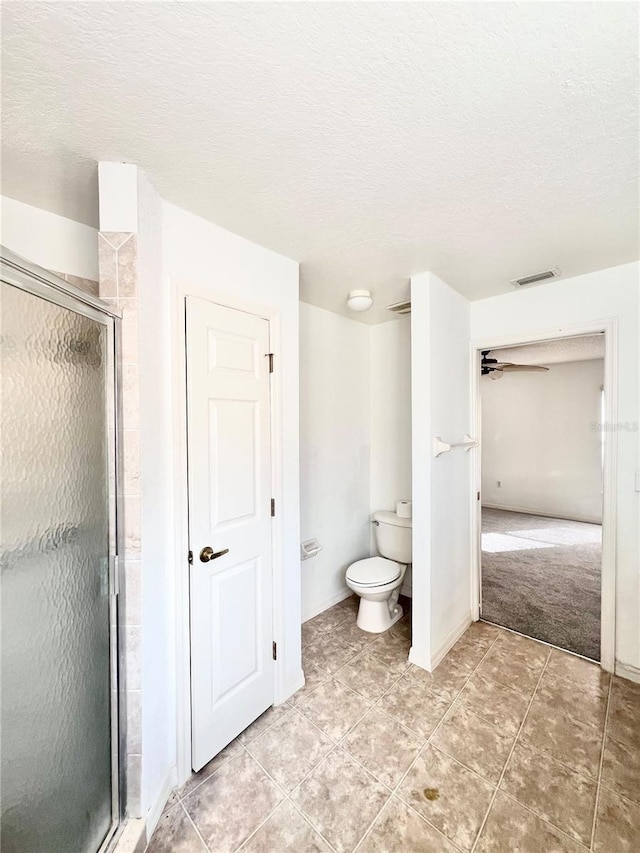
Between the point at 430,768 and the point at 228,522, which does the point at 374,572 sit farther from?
the point at 228,522

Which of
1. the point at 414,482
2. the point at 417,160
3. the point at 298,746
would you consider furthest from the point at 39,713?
the point at 417,160

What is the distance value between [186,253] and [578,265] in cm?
211

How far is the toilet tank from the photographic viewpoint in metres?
2.56

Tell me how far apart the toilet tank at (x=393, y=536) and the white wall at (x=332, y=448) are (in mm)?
227

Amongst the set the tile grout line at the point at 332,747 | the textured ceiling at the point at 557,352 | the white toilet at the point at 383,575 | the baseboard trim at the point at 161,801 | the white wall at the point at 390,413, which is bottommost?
the tile grout line at the point at 332,747

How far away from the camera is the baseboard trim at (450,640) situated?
2032 millimetres

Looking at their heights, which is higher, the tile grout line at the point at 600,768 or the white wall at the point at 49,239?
the white wall at the point at 49,239

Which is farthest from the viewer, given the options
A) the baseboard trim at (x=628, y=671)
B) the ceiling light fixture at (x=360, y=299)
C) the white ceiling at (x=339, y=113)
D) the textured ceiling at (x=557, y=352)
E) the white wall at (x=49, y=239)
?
the textured ceiling at (x=557, y=352)

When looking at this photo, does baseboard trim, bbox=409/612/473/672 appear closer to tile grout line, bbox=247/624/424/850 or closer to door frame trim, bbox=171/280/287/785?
tile grout line, bbox=247/624/424/850

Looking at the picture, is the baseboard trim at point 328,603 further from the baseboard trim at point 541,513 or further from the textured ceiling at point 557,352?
the baseboard trim at point 541,513

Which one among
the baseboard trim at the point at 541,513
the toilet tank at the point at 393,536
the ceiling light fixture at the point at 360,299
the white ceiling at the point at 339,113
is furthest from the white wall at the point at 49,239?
the baseboard trim at the point at 541,513

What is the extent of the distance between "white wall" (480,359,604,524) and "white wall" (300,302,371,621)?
302cm

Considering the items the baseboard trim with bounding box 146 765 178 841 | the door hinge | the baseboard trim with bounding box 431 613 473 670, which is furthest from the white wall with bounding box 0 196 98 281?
the baseboard trim with bounding box 431 613 473 670

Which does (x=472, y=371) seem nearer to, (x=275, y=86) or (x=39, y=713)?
(x=275, y=86)
